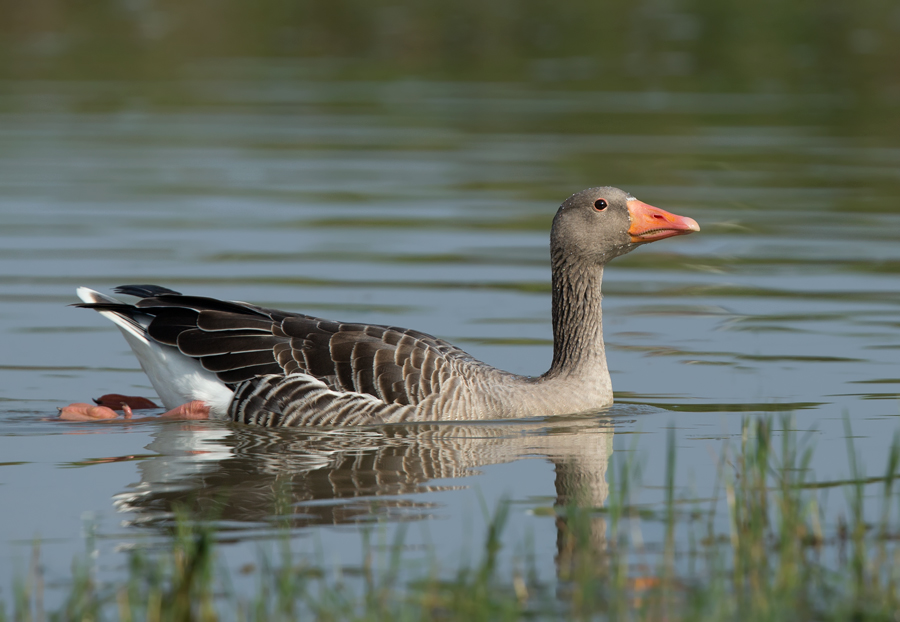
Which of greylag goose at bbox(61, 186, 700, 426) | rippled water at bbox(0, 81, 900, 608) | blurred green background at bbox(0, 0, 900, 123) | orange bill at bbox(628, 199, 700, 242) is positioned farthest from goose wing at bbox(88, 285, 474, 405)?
blurred green background at bbox(0, 0, 900, 123)

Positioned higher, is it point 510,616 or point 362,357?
point 362,357

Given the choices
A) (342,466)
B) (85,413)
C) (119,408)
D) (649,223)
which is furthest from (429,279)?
(342,466)

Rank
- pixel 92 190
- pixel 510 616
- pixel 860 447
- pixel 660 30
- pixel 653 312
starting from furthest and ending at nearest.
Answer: pixel 660 30, pixel 92 190, pixel 653 312, pixel 860 447, pixel 510 616

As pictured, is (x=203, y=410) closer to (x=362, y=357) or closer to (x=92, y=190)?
(x=362, y=357)

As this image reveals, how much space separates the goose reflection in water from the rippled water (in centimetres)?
3

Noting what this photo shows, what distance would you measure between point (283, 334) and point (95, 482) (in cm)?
249

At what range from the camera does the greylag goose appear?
10.5 meters

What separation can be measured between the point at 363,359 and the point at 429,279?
5.48m

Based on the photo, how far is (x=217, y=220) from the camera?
765 inches

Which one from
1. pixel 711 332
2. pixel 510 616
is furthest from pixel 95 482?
pixel 711 332

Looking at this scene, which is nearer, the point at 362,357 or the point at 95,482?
the point at 95,482

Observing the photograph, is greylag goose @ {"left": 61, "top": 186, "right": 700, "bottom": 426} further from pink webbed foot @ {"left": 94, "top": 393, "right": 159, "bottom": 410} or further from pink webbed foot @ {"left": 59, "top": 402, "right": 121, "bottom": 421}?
pink webbed foot @ {"left": 94, "top": 393, "right": 159, "bottom": 410}

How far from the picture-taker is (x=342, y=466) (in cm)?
930

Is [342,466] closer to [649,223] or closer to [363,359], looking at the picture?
[363,359]
